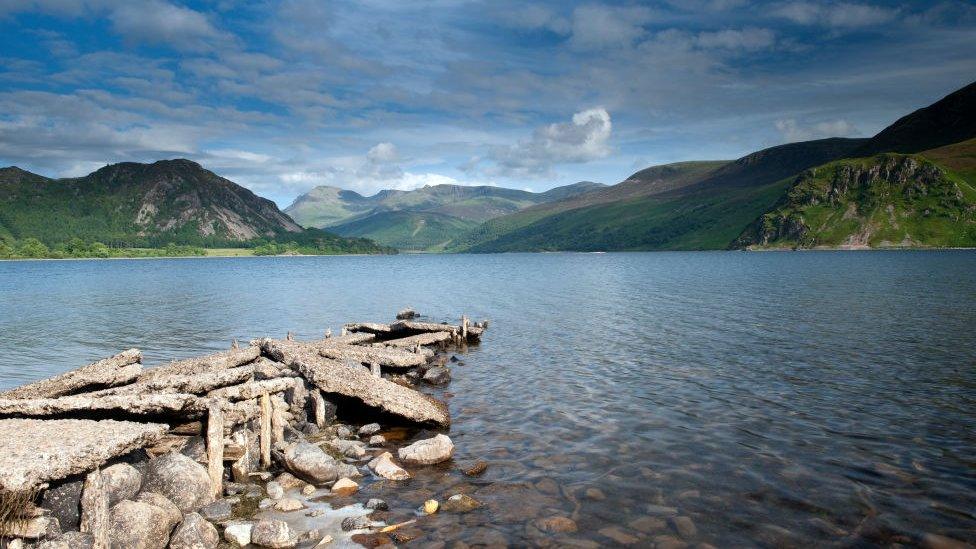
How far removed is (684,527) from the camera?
588 inches

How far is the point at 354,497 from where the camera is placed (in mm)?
17234

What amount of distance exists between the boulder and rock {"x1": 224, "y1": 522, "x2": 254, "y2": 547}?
263 cm

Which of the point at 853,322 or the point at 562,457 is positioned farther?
the point at 853,322

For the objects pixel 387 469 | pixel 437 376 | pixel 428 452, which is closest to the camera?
pixel 387 469

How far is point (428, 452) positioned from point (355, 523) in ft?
16.7

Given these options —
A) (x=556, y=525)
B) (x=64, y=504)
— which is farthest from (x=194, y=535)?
(x=556, y=525)

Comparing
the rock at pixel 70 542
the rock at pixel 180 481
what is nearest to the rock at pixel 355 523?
the rock at pixel 180 481

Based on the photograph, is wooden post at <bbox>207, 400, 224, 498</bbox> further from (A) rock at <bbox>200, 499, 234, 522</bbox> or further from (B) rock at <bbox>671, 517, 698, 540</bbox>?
(B) rock at <bbox>671, 517, 698, 540</bbox>

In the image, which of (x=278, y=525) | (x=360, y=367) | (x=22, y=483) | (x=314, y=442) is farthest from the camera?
(x=360, y=367)

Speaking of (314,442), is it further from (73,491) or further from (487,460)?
(73,491)

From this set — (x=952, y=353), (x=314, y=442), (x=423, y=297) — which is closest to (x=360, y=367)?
(x=314, y=442)

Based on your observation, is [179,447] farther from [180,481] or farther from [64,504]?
[64,504]

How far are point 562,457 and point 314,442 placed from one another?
977 cm

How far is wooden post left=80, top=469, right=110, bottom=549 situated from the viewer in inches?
494
